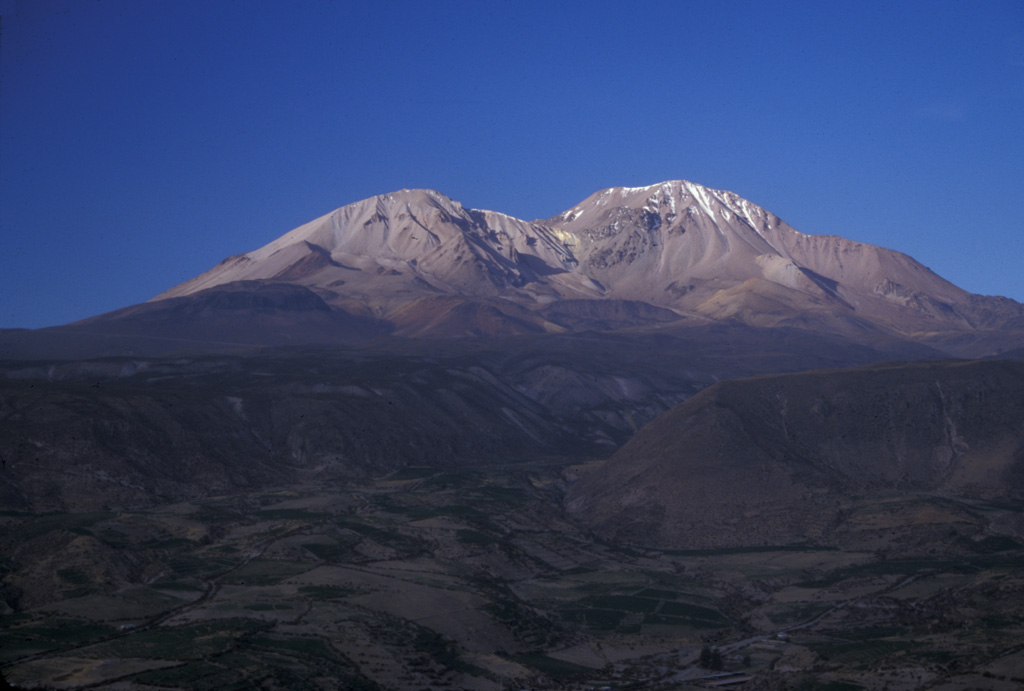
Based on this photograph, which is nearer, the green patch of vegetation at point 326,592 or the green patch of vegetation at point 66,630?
the green patch of vegetation at point 66,630

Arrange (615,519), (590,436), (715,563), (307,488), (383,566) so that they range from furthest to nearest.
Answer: (590,436) < (307,488) < (615,519) < (715,563) < (383,566)

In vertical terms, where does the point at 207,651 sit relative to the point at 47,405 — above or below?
below

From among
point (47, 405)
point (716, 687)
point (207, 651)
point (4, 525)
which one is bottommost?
point (716, 687)

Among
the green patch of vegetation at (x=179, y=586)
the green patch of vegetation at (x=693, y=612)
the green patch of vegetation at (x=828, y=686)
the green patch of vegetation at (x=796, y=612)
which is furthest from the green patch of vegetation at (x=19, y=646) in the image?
the green patch of vegetation at (x=796, y=612)

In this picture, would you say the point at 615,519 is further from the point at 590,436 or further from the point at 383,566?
the point at 590,436

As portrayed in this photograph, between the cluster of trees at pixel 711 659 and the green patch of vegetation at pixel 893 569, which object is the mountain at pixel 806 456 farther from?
the cluster of trees at pixel 711 659

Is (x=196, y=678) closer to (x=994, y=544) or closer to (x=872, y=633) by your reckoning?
(x=872, y=633)

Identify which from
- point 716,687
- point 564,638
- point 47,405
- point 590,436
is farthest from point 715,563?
point 590,436
